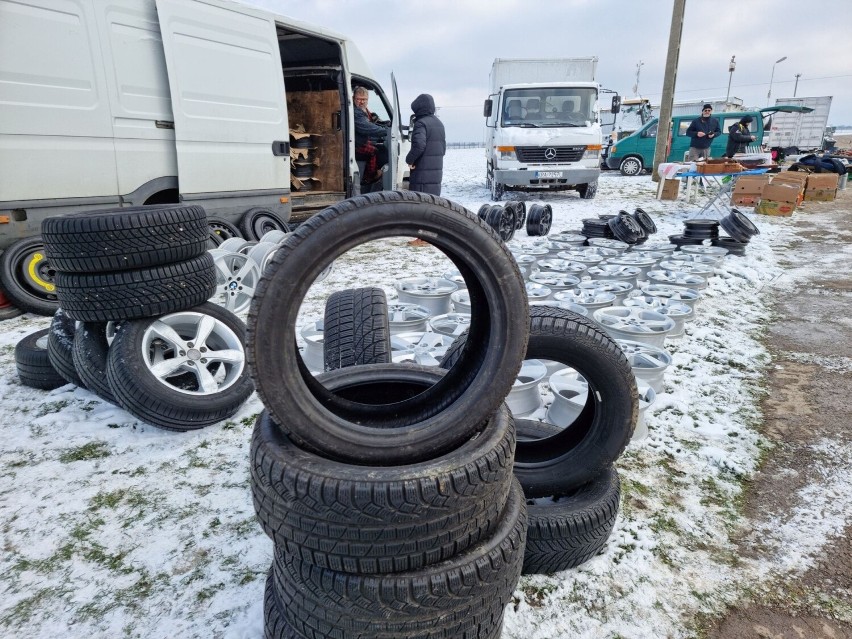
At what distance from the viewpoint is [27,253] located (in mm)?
4695

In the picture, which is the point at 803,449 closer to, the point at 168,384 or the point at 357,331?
the point at 357,331

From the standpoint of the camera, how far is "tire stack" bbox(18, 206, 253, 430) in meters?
2.76

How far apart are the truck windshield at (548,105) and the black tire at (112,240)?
10.6 metres

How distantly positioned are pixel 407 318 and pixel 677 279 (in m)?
3.25

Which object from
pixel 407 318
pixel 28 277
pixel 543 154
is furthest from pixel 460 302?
pixel 543 154

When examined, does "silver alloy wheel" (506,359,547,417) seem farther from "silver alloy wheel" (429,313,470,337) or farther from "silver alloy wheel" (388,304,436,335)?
"silver alloy wheel" (388,304,436,335)

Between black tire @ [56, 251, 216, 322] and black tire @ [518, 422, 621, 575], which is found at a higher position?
black tire @ [56, 251, 216, 322]

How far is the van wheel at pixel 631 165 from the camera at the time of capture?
759 inches

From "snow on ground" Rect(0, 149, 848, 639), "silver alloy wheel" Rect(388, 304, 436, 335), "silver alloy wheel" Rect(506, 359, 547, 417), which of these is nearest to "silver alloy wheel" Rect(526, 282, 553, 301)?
"silver alloy wheel" Rect(388, 304, 436, 335)

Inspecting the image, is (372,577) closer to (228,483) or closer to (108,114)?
(228,483)

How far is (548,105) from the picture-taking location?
1227cm

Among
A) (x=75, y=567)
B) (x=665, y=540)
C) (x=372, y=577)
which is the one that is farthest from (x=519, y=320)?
(x=75, y=567)

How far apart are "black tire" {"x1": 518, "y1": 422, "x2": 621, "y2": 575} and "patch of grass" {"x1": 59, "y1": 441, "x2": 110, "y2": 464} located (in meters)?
2.29

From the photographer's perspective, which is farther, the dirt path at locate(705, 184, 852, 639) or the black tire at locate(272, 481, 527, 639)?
the dirt path at locate(705, 184, 852, 639)
